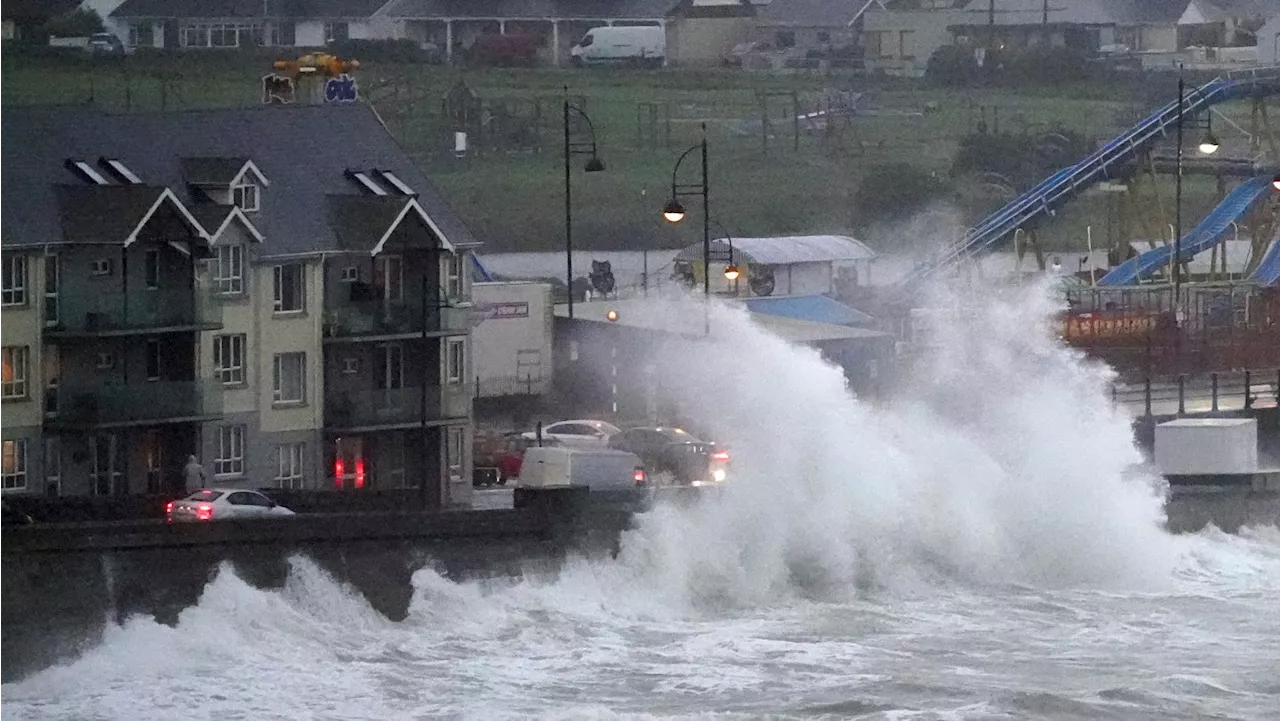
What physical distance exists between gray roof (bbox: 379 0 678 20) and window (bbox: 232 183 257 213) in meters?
52.0

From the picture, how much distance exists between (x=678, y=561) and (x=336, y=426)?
5.84m

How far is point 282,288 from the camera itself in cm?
4056

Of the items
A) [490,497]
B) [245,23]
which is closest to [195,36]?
[245,23]

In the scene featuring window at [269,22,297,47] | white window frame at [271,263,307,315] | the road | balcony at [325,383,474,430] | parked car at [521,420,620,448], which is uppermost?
window at [269,22,297,47]

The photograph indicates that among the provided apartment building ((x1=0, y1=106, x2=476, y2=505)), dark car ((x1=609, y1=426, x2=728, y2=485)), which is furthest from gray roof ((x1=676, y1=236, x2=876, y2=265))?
apartment building ((x1=0, y1=106, x2=476, y2=505))

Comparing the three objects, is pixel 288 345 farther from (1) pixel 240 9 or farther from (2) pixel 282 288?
(1) pixel 240 9

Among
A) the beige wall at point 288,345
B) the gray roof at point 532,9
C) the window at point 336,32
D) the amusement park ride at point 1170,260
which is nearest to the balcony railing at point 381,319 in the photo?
the beige wall at point 288,345

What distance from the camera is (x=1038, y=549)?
136ft

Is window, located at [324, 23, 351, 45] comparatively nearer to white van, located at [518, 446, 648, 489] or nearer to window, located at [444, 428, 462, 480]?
window, located at [444, 428, 462, 480]

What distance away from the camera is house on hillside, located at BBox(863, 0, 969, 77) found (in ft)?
342

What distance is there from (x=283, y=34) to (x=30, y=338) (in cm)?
4893

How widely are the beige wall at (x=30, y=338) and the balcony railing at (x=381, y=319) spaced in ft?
14.9

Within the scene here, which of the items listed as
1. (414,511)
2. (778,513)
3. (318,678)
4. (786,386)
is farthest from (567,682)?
(786,386)

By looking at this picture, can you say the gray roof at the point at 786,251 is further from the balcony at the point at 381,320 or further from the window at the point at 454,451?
the window at the point at 454,451
